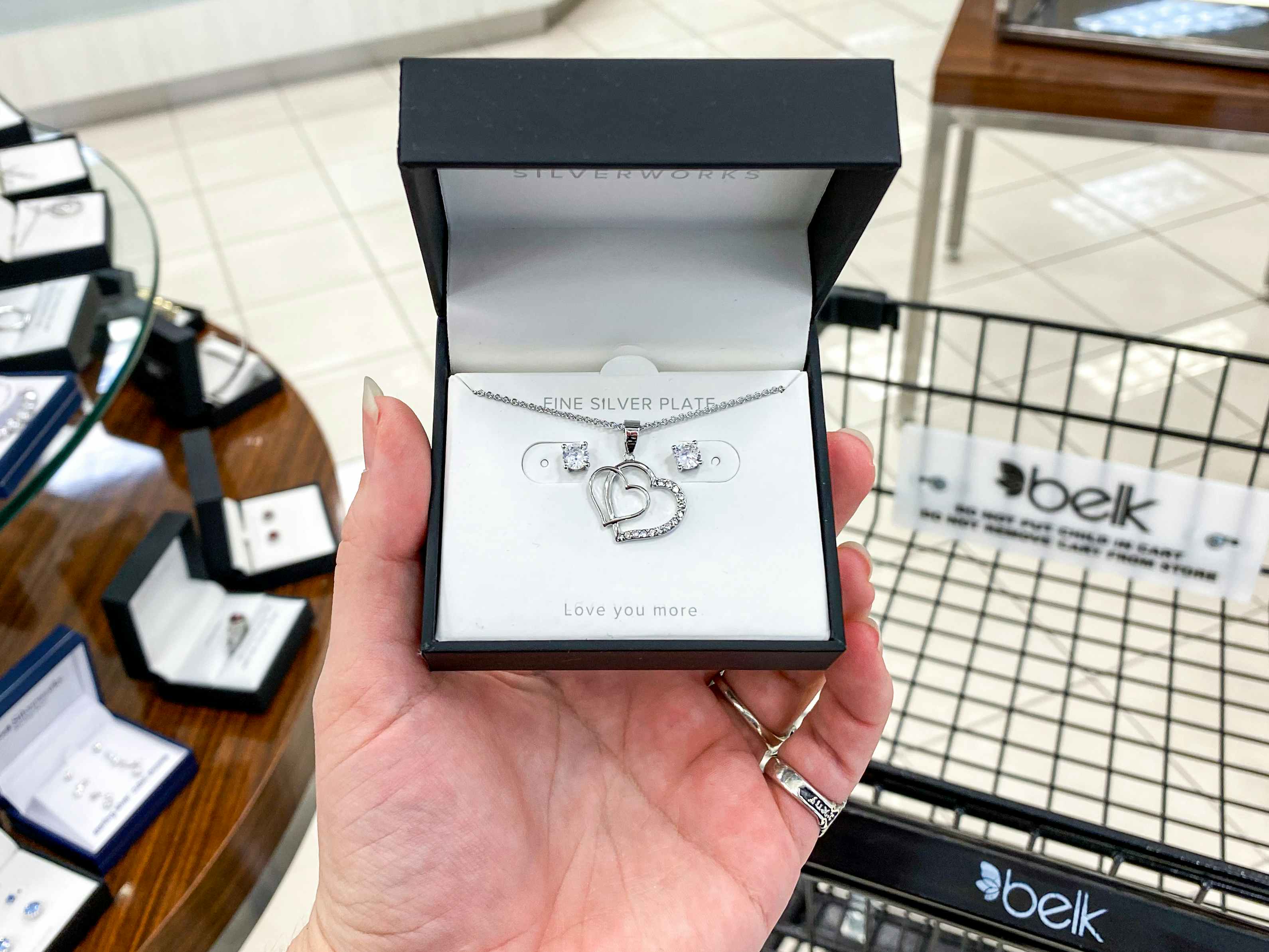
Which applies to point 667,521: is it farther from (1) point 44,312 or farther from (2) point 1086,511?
(1) point 44,312

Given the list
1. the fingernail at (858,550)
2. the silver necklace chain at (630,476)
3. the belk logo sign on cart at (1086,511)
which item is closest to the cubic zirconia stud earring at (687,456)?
the silver necklace chain at (630,476)

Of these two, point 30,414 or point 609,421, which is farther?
point 30,414

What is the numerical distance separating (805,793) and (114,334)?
0.87 meters

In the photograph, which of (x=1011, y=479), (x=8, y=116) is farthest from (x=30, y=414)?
(x=1011, y=479)

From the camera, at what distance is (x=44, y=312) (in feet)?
3.55

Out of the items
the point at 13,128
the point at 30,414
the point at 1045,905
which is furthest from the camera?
the point at 13,128

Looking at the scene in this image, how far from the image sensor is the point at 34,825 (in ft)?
2.86

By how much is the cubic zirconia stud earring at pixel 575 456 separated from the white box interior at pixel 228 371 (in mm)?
796

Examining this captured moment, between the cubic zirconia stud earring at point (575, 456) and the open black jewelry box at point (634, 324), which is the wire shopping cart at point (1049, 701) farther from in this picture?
the cubic zirconia stud earring at point (575, 456)

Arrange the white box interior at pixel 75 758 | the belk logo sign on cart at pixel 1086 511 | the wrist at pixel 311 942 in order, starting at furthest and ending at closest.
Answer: the white box interior at pixel 75 758 → the belk logo sign on cart at pixel 1086 511 → the wrist at pixel 311 942

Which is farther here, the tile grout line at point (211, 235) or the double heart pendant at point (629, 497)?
the tile grout line at point (211, 235)

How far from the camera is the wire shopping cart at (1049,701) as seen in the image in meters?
0.54

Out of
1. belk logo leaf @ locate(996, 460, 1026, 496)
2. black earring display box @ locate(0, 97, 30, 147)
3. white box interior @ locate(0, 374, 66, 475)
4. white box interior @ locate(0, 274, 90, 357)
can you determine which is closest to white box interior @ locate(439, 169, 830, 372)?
belk logo leaf @ locate(996, 460, 1026, 496)

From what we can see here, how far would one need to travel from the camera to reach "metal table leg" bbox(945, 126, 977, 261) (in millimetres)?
1984
